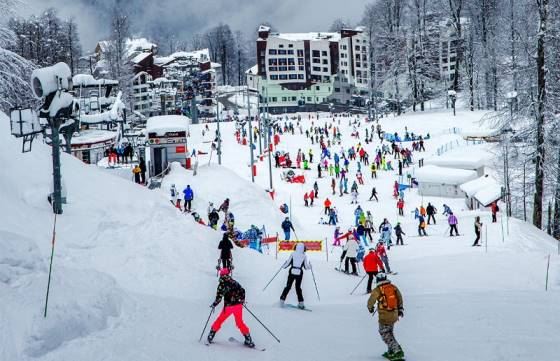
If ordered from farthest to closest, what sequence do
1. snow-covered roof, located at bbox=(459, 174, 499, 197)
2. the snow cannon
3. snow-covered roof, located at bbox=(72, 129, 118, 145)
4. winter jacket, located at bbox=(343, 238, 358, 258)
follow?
1. snow-covered roof, located at bbox=(72, 129, 118, 145)
2. snow-covered roof, located at bbox=(459, 174, 499, 197)
3. winter jacket, located at bbox=(343, 238, 358, 258)
4. the snow cannon

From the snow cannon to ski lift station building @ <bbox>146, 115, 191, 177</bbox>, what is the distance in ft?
53.7

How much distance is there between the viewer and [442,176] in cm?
3541

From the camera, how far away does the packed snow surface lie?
8383mm

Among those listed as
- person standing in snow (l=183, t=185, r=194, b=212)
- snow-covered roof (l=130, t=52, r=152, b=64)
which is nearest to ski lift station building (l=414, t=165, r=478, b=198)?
person standing in snow (l=183, t=185, r=194, b=212)

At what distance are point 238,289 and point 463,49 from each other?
68.0m

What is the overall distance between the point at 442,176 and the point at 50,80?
26.9m

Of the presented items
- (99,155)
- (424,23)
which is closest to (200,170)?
(99,155)

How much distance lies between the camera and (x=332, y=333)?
9.89 m

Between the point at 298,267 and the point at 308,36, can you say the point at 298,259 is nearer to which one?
the point at 298,267

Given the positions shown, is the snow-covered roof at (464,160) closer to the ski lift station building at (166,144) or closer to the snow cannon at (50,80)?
the ski lift station building at (166,144)

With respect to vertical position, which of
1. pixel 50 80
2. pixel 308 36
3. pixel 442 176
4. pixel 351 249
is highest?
pixel 308 36

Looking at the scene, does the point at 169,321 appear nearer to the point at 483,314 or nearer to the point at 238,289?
the point at 238,289

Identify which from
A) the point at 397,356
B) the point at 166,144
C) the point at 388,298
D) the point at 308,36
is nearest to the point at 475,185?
the point at 166,144

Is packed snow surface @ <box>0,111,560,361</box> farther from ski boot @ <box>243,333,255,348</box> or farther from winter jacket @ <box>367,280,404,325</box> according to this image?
winter jacket @ <box>367,280,404,325</box>
